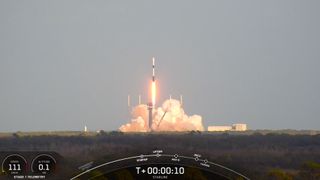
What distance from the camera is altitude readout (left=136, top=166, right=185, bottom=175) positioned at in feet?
114

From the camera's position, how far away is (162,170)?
34969mm

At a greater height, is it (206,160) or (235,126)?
(235,126)

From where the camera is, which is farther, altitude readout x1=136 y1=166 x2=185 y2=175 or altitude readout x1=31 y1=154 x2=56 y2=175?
altitude readout x1=31 y1=154 x2=56 y2=175

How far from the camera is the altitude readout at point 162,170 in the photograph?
114ft

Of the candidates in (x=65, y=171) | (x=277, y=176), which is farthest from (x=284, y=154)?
(x=65, y=171)

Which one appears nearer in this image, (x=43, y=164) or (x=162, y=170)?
(x=162, y=170)

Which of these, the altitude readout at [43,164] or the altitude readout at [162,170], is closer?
the altitude readout at [162,170]

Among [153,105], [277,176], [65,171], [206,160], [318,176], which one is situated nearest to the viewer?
[206,160]

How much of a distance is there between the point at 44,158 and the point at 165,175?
457 cm

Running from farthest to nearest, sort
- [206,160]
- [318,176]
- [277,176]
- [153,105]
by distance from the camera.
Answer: [153,105]
[277,176]
[318,176]
[206,160]

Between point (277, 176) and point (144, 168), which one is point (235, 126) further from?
point (144, 168)

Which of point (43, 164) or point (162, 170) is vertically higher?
point (43, 164)

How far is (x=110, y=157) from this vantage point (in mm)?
35719

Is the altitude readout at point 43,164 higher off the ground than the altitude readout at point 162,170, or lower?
higher
